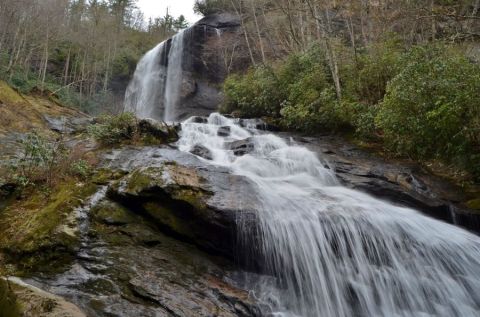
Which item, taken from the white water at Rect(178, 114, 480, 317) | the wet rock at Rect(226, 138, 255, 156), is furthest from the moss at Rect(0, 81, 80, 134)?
the white water at Rect(178, 114, 480, 317)

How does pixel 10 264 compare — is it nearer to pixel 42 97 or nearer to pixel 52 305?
pixel 52 305

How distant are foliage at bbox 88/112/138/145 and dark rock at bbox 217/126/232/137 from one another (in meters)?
3.50

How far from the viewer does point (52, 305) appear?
3.29 metres

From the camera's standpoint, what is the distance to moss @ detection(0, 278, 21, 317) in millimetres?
3322

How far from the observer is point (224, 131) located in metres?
13.5

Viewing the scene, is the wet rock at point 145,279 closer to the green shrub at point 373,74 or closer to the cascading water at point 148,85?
the green shrub at point 373,74

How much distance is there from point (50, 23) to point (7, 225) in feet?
65.4

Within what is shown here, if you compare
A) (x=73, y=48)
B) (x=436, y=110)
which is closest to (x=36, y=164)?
(x=436, y=110)

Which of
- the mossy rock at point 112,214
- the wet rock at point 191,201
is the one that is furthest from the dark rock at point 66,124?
the mossy rock at point 112,214

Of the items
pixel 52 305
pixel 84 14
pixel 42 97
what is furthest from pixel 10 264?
pixel 84 14

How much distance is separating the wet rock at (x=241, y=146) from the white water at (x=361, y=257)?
11.0ft

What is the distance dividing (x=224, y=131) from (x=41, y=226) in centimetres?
860

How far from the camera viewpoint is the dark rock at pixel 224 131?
43.9 ft

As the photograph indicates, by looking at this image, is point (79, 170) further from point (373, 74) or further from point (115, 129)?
point (373, 74)
